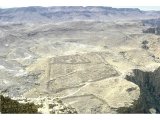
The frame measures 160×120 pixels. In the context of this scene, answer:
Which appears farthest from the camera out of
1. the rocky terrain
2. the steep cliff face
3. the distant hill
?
the distant hill

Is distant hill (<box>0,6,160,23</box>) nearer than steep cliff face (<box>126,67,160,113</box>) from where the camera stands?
No

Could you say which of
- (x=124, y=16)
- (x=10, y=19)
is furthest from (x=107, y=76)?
(x=124, y=16)

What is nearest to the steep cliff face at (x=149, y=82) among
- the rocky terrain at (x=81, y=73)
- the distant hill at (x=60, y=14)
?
the rocky terrain at (x=81, y=73)

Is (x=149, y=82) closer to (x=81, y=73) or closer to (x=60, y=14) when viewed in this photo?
(x=81, y=73)

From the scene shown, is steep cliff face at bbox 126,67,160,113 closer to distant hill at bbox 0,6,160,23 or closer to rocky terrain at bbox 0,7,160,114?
rocky terrain at bbox 0,7,160,114

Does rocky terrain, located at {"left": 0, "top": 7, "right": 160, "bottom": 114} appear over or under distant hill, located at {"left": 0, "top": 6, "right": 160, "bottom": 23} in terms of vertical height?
over

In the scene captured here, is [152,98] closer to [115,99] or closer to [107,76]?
[107,76]

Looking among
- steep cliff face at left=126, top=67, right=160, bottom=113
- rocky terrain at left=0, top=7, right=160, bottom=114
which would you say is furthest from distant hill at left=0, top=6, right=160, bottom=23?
steep cliff face at left=126, top=67, right=160, bottom=113

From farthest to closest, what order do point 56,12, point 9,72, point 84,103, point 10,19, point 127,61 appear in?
point 56,12 → point 10,19 → point 127,61 → point 9,72 → point 84,103
